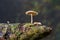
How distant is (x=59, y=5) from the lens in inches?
93.4

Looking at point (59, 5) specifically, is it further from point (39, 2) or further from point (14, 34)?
point (14, 34)

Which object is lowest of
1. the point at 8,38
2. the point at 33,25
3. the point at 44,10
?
Result: the point at 8,38

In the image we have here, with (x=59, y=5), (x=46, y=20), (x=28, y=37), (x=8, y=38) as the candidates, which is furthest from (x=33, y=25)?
(x=59, y=5)

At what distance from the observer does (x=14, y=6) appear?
2379mm

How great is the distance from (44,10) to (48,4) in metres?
0.10

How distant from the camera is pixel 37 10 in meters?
2.33

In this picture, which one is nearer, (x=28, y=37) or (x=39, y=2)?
(x=28, y=37)

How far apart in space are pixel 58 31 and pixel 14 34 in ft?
2.72

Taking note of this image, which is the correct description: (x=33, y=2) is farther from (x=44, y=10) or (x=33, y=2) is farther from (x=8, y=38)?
(x=8, y=38)

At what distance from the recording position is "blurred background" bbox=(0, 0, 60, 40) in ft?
7.59

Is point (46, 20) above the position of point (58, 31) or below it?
above

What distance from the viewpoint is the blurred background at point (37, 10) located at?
2.31 meters

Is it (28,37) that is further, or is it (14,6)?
(14,6)

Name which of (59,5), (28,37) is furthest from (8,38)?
(59,5)
